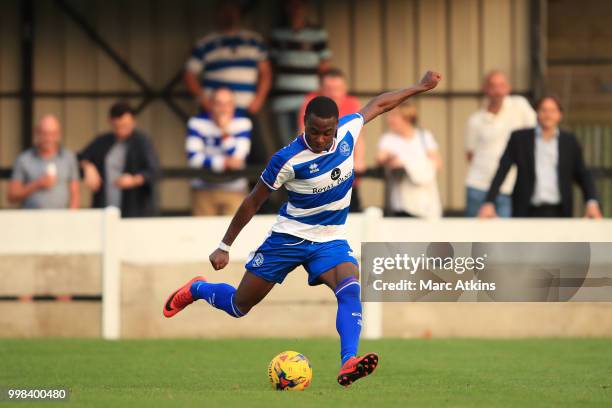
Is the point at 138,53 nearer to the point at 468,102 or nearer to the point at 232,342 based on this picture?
the point at 468,102

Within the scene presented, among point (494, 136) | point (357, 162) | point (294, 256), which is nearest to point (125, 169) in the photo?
point (357, 162)

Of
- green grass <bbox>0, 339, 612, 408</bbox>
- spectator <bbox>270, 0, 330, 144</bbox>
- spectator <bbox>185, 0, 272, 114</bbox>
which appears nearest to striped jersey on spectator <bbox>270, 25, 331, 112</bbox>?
spectator <bbox>270, 0, 330, 144</bbox>

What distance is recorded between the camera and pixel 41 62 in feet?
61.1

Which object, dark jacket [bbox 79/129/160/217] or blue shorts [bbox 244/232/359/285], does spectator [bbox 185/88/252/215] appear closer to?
dark jacket [bbox 79/129/160/217]

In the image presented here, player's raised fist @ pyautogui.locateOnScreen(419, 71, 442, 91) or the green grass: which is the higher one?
player's raised fist @ pyautogui.locateOnScreen(419, 71, 442, 91)

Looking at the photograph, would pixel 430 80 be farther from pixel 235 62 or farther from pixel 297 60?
pixel 297 60

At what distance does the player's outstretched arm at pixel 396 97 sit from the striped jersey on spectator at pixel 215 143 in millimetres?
5326

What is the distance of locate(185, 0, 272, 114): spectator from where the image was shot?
54.4 ft

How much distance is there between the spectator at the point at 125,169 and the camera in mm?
14898

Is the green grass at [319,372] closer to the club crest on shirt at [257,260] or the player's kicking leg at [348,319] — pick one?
the player's kicking leg at [348,319]

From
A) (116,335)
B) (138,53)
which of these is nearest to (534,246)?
(116,335)

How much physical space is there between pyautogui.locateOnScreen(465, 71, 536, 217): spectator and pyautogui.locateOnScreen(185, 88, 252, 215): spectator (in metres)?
2.47

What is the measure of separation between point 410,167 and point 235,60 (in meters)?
2.76

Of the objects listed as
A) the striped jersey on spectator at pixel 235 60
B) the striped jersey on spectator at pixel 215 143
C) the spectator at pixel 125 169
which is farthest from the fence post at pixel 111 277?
the striped jersey on spectator at pixel 235 60
